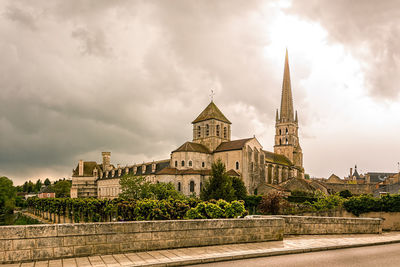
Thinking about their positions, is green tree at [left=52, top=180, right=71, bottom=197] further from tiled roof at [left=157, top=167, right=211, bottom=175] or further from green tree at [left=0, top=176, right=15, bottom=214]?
tiled roof at [left=157, top=167, right=211, bottom=175]

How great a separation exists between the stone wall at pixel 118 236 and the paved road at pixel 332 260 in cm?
194

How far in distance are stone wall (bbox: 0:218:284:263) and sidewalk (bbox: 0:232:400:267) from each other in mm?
252

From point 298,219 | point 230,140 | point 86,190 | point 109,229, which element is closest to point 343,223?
point 298,219

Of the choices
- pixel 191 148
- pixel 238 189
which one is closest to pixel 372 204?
pixel 238 189

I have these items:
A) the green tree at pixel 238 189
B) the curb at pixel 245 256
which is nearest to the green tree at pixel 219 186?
the green tree at pixel 238 189

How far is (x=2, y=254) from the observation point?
889 centimetres

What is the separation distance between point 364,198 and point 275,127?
328ft

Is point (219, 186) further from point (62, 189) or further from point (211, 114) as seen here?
point (62, 189)

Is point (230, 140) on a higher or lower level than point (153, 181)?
higher

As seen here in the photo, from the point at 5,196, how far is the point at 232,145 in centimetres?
5571

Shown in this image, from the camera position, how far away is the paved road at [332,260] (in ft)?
32.0

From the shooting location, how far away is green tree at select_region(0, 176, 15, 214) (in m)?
77.9

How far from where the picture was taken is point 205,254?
10.4 metres

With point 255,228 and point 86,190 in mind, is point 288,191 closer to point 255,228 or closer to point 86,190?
point 255,228
